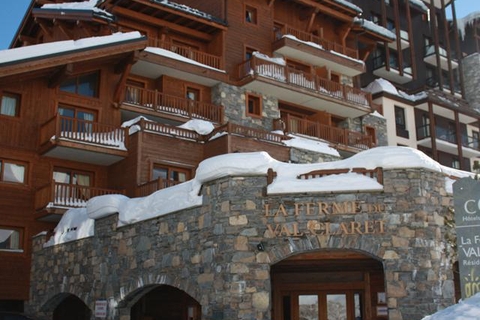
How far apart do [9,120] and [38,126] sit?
1.07 meters

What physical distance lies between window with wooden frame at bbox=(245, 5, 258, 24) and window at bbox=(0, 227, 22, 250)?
49.0ft

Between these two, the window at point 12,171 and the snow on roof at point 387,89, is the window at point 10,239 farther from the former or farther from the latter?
the snow on roof at point 387,89

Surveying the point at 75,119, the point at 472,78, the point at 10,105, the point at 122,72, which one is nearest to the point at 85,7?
the point at 122,72

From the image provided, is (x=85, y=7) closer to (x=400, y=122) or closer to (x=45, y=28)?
(x=45, y=28)

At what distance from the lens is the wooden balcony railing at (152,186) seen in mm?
20922

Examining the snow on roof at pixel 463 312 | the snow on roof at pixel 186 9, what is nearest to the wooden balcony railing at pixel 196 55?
the snow on roof at pixel 186 9

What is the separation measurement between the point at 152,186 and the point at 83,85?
19.2 feet

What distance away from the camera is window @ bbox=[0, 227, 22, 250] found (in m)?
21.9

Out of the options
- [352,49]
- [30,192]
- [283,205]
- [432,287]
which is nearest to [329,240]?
[283,205]

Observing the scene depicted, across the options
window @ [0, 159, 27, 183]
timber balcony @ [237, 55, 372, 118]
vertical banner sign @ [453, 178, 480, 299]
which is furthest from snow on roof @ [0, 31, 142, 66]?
vertical banner sign @ [453, 178, 480, 299]

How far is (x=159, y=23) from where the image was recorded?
27453 millimetres

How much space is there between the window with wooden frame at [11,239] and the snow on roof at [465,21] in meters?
37.3

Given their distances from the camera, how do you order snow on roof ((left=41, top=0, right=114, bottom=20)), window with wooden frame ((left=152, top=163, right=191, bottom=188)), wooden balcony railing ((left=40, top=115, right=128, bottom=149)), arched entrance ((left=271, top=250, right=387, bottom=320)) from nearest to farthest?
arched entrance ((left=271, top=250, right=387, bottom=320)) → wooden balcony railing ((left=40, top=115, right=128, bottom=149)) → window with wooden frame ((left=152, top=163, right=191, bottom=188)) → snow on roof ((left=41, top=0, right=114, bottom=20))

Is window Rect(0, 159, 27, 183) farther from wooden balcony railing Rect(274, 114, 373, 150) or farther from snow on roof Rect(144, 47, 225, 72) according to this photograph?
wooden balcony railing Rect(274, 114, 373, 150)
